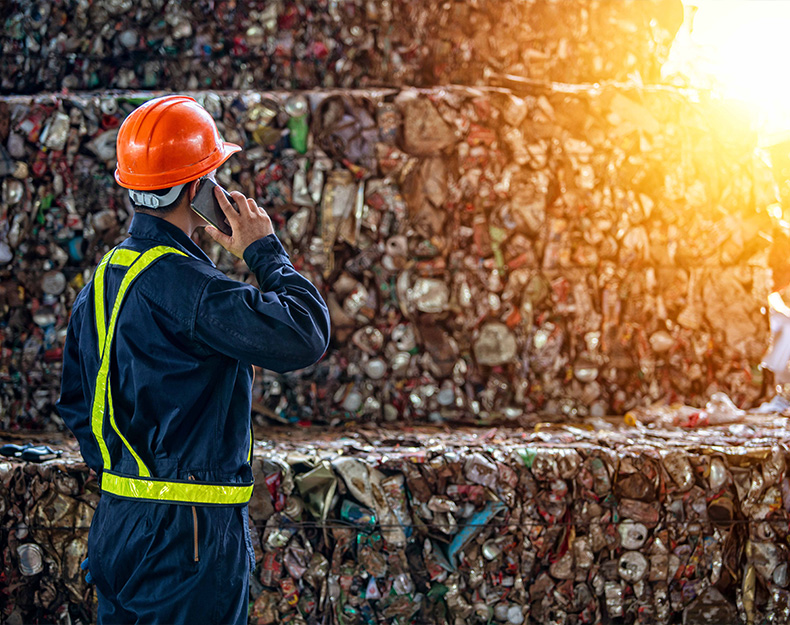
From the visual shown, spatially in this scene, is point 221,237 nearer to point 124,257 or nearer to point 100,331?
point 124,257

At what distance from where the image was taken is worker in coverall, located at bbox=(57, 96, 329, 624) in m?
1.31

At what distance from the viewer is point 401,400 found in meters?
3.13

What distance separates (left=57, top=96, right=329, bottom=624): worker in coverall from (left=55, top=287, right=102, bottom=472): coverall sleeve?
0.35ft

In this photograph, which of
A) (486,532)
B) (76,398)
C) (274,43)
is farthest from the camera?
(274,43)

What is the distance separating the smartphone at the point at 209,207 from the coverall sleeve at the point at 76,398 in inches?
13.6

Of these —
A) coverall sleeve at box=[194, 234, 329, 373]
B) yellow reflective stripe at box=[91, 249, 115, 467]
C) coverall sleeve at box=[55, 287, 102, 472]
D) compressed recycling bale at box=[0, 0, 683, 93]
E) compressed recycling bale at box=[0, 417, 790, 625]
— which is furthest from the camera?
compressed recycling bale at box=[0, 0, 683, 93]


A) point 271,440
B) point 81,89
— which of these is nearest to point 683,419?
point 271,440

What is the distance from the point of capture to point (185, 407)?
1.33 m

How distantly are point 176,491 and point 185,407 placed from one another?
17 cm

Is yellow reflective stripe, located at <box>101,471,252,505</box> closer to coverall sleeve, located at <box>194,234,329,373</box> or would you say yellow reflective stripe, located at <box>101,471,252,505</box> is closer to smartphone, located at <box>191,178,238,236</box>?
coverall sleeve, located at <box>194,234,329,373</box>

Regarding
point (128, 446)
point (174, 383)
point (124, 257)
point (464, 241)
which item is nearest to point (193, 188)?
A: point (124, 257)

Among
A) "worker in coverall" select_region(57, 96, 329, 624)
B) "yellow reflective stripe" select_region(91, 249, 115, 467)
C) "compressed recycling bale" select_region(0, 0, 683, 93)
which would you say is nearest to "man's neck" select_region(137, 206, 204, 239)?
"worker in coverall" select_region(57, 96, 329, 624)

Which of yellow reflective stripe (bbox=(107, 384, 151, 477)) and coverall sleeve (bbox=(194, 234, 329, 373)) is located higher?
coverall sleeve (bbox=(194, 234, 329, 373))

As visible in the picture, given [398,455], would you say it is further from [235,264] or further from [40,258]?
[40,258]
